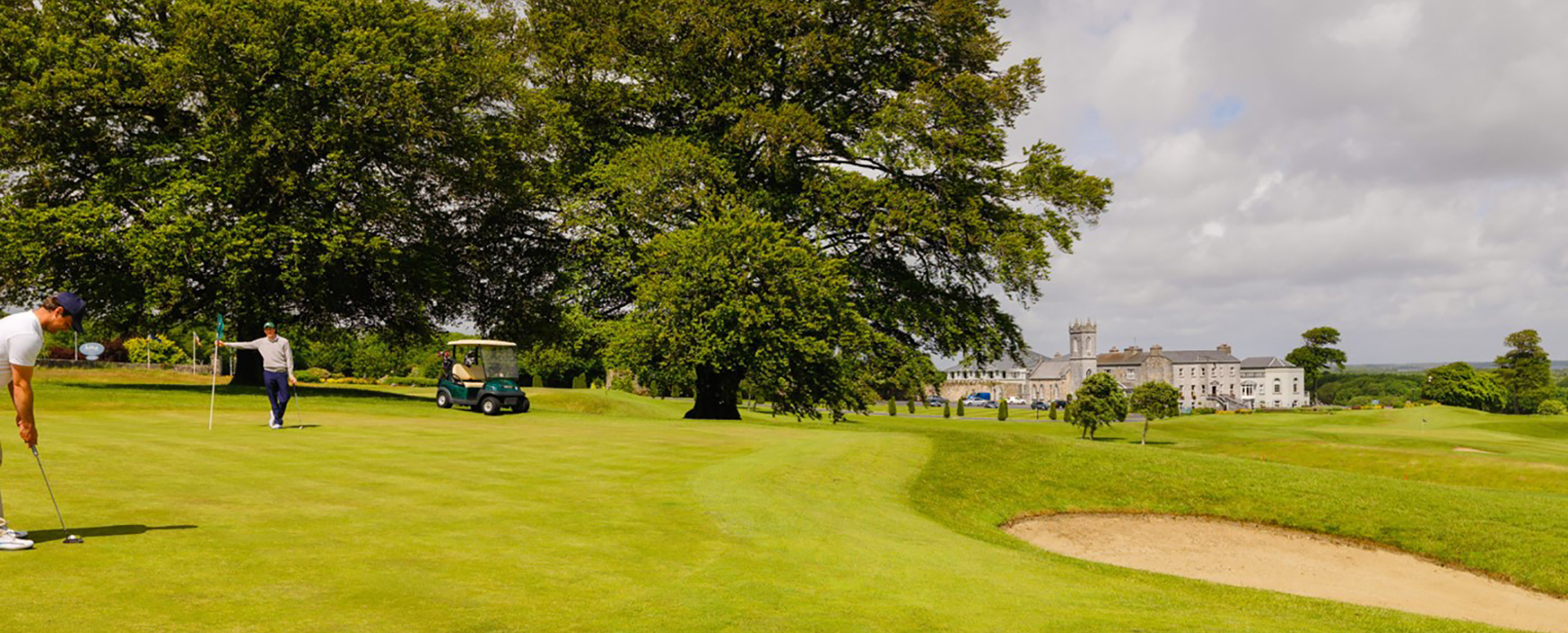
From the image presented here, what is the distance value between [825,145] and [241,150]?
21709 mm

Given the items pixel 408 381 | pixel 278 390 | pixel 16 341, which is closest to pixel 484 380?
pixel 278 390

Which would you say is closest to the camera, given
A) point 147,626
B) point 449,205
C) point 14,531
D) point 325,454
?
point 147,626

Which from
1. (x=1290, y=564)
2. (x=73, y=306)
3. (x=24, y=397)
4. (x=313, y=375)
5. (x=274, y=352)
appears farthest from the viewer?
(x=313, y=375)

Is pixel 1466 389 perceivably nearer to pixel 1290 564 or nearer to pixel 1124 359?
pixel 1124 359

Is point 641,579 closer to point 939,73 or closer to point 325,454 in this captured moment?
point 325,454

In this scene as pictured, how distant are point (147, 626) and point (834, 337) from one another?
2978 centimetres

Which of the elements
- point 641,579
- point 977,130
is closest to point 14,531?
point 641,579

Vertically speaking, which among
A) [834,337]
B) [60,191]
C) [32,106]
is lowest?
[834,337]

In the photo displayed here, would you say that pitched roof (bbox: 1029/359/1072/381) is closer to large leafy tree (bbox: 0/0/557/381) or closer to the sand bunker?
large leafy tree (bbox: 0/0/557/381)

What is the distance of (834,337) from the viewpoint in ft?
117

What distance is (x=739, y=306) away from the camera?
3394cm

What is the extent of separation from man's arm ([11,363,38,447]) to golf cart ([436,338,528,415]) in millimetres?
24798

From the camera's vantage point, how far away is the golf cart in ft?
112

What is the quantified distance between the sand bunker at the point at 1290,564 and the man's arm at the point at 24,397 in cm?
1480
